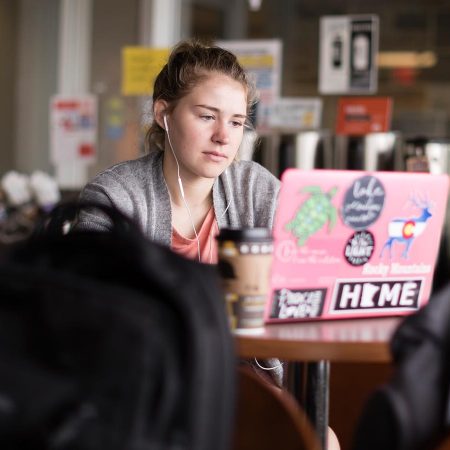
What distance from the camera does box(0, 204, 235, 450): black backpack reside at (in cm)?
92

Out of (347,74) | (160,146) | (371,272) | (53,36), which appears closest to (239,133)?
(160,146)

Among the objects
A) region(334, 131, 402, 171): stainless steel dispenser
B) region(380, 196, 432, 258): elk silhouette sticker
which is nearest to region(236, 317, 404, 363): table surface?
region(380, 196, 432, 258): elk silhouette sticker

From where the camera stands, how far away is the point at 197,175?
2029 millimetres

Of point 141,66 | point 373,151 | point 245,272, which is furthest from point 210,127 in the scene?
point 141,66

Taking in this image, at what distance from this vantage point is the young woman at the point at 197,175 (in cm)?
196

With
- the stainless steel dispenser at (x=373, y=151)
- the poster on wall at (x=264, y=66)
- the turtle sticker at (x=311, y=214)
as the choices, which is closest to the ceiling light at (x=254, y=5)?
the poster on wall at (x=264, y=66)

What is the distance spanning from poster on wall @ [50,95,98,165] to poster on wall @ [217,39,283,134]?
2.98 ft

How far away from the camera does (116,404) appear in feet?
3.03

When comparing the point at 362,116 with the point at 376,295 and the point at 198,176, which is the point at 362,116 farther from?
the point at 376,295

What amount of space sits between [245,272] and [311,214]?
16cm

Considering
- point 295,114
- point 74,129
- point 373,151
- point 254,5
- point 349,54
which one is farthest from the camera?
point 74,129

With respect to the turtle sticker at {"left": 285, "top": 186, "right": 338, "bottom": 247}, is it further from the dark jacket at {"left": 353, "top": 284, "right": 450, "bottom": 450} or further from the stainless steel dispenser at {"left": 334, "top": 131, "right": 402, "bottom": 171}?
the stainless steel dispenser at {"left": 334, "top": 131, "right": 402, "bottom": 171}

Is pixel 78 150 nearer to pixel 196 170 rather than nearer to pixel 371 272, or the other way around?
pixel 196 170

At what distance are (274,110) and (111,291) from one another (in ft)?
12.8
